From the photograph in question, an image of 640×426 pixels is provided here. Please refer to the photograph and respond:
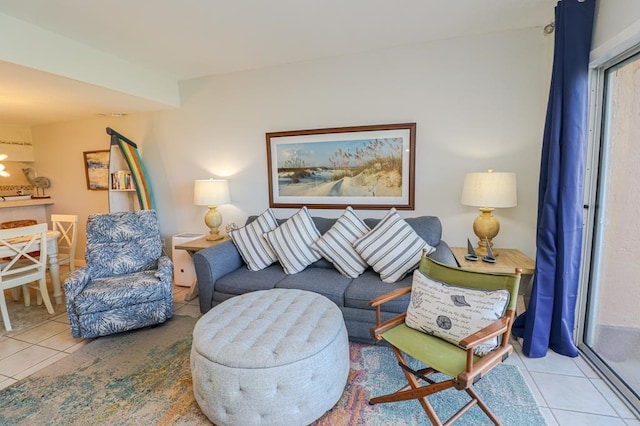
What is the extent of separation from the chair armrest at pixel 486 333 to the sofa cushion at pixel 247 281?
1.63 metres

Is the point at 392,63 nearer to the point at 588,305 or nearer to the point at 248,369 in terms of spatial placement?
the point at 588,305

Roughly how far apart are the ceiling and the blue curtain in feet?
1.35

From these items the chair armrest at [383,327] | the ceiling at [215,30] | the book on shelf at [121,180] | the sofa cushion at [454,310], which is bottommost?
the chair armrest at [383,327]

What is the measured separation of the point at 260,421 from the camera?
1545 mm

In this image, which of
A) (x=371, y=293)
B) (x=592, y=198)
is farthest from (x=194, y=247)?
(x=592, y=198)

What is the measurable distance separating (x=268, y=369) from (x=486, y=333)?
1034 mm

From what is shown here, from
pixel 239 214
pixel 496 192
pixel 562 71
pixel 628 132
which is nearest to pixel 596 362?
pixel 496 192

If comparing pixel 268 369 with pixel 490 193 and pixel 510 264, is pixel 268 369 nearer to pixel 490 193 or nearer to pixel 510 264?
pixel 510 264

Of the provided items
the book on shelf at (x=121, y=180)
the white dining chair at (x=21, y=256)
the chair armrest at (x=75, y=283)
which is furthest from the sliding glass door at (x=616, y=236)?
the book on shelf at (x=121, y=180)

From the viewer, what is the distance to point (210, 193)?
340 cm

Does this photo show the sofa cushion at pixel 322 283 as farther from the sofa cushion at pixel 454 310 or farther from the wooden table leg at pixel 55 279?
the wooden table leg at pixel 55 279

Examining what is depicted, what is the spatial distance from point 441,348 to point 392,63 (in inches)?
100

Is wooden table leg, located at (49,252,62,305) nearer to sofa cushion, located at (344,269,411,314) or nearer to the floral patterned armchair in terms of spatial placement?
the floral patterned armchair

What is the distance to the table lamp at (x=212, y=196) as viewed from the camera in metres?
3.40
